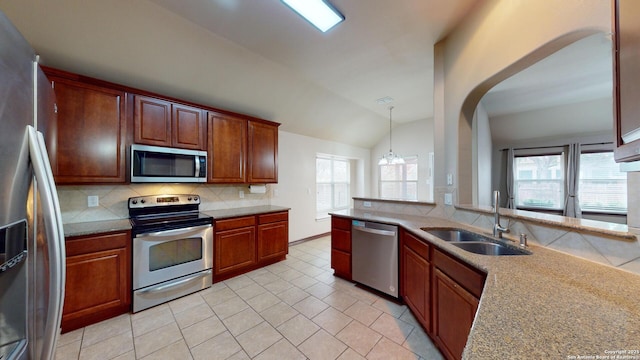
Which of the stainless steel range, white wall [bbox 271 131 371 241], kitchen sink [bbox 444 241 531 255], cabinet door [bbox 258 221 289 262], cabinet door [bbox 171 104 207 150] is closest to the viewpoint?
kitchen sink [bbox 444 241 531 255]

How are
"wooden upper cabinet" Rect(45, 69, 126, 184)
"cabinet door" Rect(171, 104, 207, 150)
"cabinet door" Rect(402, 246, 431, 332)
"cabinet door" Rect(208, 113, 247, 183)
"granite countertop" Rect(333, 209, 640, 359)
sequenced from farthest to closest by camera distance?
"cabinet door" Rect(208, 113, 247, 183) → "cabinet door" Rect(171, 104, 207, 150) → "wooden upper cabinet" Rect(45, 69, 126, 184) → "cabinet door" Rect(402, 246, 431, 332) → "granite countertop" Rect(333, 209, 640, 359)

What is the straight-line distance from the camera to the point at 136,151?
2.35 meters

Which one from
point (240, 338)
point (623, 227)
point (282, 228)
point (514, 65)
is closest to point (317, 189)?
point (282, 228)

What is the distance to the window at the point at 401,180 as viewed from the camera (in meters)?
5.48

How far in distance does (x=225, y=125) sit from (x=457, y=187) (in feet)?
10.0

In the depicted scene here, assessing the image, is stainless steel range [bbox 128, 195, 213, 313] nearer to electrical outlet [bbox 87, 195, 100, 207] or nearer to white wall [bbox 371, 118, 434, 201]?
electrical outlet [bbox 87, 195, 100, 207]

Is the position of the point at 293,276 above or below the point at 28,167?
below

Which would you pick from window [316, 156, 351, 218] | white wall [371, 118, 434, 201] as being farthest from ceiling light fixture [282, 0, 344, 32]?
white wall [371, 118, 434, 201]

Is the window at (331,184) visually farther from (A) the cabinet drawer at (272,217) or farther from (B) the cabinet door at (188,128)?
(B) the cabinet door at (188,128)

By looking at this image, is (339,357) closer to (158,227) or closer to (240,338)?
(240,338)

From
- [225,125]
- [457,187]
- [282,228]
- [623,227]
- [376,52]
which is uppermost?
[376,52]

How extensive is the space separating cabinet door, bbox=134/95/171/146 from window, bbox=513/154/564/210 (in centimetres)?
659

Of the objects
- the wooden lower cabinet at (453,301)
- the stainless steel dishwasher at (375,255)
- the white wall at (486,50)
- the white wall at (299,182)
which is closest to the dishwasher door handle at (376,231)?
the stainless steel dishwasher at (375,255)

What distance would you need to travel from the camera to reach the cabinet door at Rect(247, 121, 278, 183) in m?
3.40
